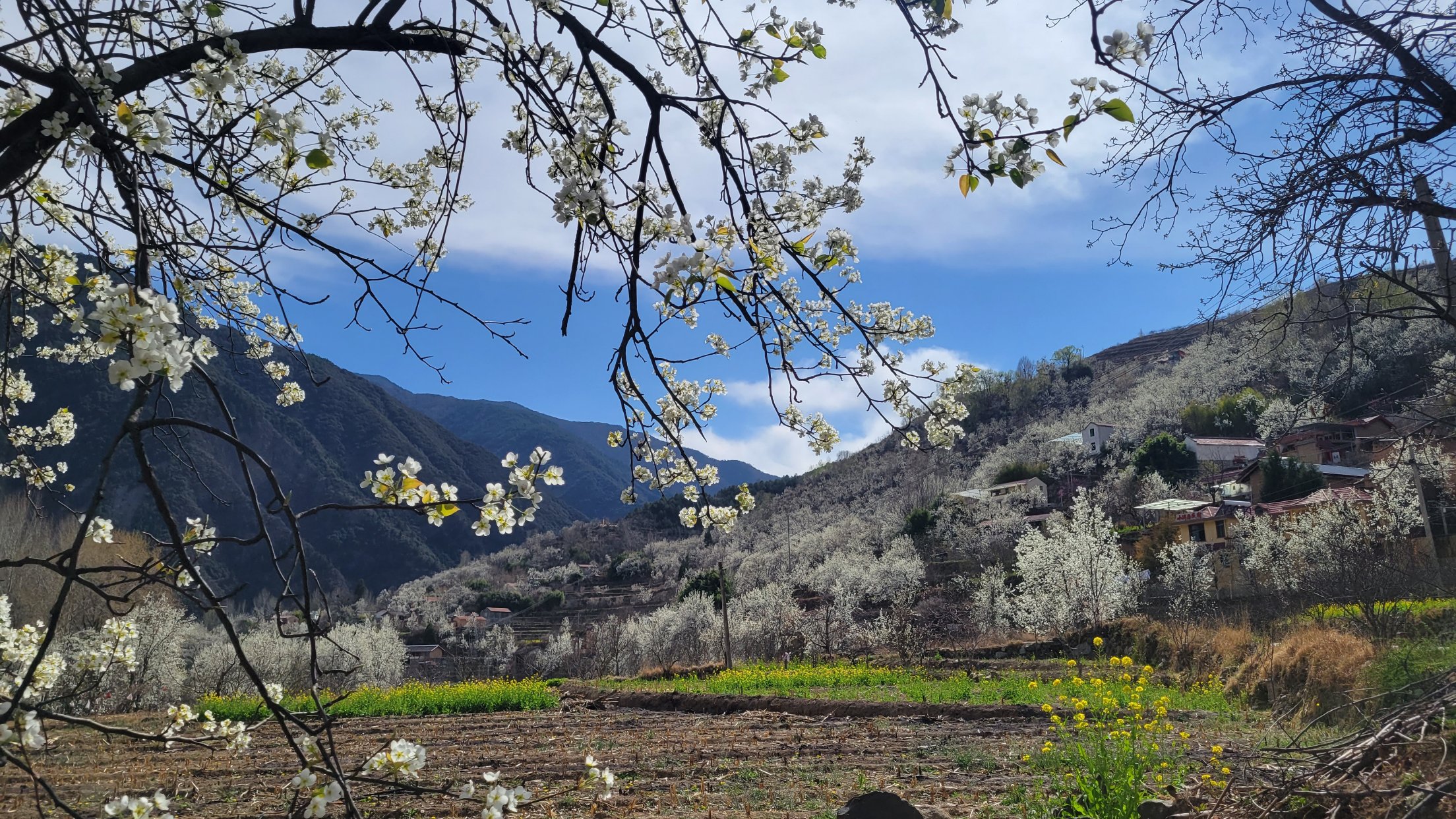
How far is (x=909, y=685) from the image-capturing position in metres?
14.9

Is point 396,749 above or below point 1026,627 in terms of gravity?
above

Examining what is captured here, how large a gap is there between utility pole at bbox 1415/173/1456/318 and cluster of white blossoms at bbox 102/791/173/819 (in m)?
5.31

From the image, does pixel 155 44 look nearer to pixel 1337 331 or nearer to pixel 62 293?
pixel 62 293

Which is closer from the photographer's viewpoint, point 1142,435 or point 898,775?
point 898,775

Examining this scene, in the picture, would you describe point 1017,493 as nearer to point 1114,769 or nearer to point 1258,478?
point 1258,478

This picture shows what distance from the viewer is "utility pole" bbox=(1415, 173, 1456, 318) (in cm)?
409

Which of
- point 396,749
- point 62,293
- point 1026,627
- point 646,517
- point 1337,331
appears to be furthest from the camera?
point 646,517

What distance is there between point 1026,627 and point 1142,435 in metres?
38.8

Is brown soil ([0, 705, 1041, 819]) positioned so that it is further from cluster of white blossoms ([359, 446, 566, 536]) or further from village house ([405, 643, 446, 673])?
village house ([405, 643, 446, 673])

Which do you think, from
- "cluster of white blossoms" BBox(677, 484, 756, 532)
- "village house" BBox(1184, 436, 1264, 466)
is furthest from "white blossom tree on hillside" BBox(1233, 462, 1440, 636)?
"village house" BBox(1184, 436, 1264, 466)

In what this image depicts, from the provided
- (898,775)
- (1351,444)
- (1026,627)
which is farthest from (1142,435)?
(898,775)

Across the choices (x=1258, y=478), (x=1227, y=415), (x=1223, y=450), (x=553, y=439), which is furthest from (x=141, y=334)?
(x=553, y=439)

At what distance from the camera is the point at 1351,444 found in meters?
40.0

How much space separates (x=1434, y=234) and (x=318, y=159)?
16.4 ft
